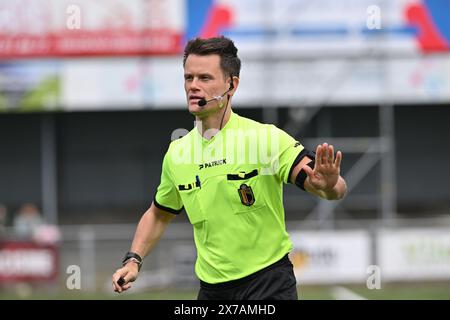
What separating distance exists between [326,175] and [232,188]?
2.19ft

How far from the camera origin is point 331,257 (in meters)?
16.4

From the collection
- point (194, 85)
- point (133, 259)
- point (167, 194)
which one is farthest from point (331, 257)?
point (194, 85)

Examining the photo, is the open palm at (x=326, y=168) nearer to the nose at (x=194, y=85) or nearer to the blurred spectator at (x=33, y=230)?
the nose at (x=194, y=85)

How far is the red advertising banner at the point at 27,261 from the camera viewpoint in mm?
16594

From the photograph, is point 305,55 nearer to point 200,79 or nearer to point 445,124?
point 445,124

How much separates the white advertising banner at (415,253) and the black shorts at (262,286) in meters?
11.2

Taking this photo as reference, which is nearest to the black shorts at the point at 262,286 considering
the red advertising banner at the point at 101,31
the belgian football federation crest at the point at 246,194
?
the belgian football federation crest at the point at 246,194

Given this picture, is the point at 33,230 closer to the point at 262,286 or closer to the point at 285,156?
the point at 262,286

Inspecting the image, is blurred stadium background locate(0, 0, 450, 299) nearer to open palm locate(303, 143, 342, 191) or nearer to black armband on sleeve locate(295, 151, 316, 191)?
black armband on sleeve locate(295, 151, 316, 191)

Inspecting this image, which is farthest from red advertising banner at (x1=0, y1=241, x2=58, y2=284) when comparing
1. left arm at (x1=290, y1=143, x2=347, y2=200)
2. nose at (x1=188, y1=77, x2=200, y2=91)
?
left arm at (x1=290, y1=143, x2=347, y2=200)

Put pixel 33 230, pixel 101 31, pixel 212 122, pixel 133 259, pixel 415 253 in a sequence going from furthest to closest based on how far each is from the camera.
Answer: pixel 101 31, pixel 33 230, pixel 415 253, pixel 133 259, pixel 212 122

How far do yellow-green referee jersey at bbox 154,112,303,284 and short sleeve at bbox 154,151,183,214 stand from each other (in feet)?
1.08

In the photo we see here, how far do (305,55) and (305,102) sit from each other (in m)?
1.11
